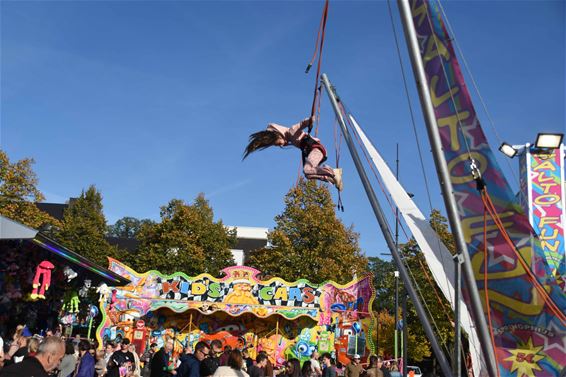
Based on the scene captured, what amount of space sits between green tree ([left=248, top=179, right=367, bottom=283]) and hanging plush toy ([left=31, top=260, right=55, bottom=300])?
23.0 metres

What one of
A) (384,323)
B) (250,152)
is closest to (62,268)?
(250,152)

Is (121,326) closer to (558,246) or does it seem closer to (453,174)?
(558,246)

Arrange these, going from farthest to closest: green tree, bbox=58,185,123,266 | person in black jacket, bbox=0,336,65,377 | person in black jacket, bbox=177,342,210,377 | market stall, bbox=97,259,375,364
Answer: green tree, bbox=58,185,123,266, market stall, bbox=97,259,375,364, person in black jacket, bbox=177,342,210,377, person in black jacket, bbox=0,336,65,377

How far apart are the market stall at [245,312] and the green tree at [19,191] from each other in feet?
32.7

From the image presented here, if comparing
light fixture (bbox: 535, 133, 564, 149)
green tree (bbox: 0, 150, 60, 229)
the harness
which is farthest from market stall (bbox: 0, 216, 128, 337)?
green tree (bbox: 0, 150, 60, 229)

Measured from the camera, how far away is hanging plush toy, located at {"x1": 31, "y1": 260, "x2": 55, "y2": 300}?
1152 centimetres

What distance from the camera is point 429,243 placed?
675 centimetres

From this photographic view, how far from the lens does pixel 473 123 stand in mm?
5668

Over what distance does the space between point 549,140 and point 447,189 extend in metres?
7.18

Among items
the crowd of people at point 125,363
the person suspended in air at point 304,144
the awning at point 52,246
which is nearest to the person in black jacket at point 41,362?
the crowd of people at point 125,363

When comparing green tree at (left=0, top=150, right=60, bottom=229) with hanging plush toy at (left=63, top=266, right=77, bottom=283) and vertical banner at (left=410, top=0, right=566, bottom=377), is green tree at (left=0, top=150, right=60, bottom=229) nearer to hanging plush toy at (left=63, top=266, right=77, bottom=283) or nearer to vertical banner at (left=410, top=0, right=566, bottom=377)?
hanging plush toy at (left=63, top=266, right=77, bottom=283)

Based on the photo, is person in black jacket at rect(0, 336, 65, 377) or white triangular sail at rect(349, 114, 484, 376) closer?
person in black jacket at rect(0, 336, 65, 377)

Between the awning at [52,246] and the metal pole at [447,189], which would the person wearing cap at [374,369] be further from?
the awning at [52,246]

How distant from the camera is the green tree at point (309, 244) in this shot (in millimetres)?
34281
